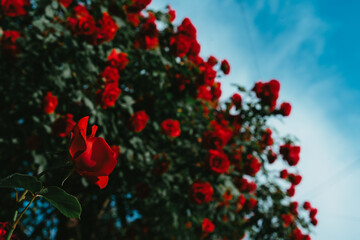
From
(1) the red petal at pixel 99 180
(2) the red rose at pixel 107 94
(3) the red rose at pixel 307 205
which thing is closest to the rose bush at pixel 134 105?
(2) the red rose at pixel 107 94

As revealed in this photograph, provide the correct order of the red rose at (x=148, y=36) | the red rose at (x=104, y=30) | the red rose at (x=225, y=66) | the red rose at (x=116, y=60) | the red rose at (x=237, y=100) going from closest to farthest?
the red rose at (x=104, y=30) → the red rose at (x=116, y=60) → the red rose at (x=148, y=36) → the red rose at (x=237, y=100) → the red rose at (x=225, y=66)

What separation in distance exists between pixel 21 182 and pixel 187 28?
2292 millimetres

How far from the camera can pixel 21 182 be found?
55 centimetres

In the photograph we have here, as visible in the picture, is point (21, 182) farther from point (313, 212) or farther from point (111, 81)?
point (313, 212)

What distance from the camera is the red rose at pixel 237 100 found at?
280 centimetres

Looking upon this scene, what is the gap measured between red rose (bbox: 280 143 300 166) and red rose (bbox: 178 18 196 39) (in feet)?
4.65

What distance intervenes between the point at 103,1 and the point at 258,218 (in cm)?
328

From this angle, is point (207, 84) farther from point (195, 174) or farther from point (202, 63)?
point (195, 174)

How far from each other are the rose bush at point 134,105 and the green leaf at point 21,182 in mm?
1579

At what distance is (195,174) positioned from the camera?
2779 millimetres

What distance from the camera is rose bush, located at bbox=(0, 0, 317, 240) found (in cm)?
238

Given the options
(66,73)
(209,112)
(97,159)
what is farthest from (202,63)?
(97,159)

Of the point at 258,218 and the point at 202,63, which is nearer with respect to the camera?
the point at 202,63

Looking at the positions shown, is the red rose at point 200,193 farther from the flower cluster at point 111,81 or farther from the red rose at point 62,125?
the red rose at point 62,125
